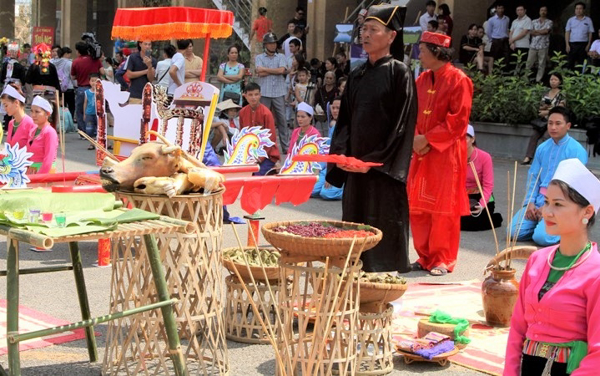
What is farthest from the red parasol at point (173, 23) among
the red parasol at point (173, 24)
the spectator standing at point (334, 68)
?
the spectator standing at point (334, 68)

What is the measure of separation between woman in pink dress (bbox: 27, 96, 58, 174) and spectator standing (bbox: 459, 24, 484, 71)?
1017 cm

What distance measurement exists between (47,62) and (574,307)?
1583cm

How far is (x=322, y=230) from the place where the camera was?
445 cm

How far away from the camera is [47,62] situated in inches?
698

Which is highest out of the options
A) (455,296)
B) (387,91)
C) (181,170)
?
(387,91)

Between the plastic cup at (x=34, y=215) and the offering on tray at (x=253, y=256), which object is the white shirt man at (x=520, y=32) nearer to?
the offering on tray at (x=253, y=256)

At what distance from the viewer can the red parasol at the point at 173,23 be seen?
7.65 m

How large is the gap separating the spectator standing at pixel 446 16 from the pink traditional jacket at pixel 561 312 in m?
13.9

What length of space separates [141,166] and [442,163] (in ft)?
10.0

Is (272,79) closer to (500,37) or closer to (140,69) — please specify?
(140,69)

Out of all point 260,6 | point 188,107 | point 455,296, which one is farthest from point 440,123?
point 260,6

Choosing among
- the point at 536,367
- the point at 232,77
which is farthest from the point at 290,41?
the point at 536,367

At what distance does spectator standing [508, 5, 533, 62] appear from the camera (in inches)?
653

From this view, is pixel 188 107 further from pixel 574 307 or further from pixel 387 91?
pixel 574 307
